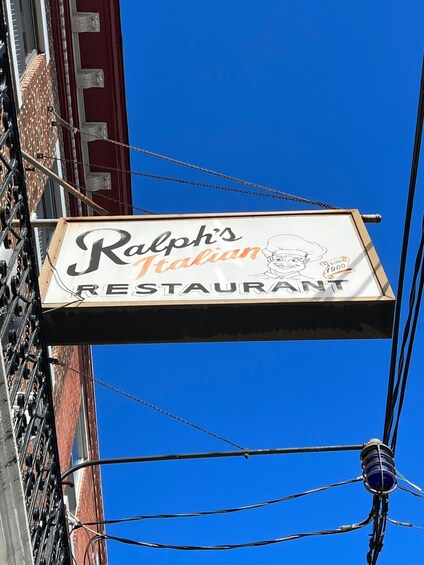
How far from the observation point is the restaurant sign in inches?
214

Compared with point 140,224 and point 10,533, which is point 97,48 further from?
point 10,533

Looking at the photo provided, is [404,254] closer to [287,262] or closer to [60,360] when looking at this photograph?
[287,262]

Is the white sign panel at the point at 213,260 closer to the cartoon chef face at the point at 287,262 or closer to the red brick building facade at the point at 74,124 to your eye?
the cartoon chef face at the point at 287,262

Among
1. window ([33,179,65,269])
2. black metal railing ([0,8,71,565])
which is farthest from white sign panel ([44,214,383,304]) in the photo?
window ([33,179,65,269])

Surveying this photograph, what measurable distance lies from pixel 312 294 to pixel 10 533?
292cm

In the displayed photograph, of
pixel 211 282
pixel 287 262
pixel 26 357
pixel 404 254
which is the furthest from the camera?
pixel 287 262

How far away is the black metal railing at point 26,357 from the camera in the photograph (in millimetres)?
4738

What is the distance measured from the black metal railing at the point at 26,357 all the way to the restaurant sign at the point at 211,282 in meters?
0.35

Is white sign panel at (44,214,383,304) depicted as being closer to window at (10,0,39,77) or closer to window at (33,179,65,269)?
window at (33,179,65,269)

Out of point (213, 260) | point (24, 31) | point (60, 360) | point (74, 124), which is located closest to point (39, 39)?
point (24, 31)

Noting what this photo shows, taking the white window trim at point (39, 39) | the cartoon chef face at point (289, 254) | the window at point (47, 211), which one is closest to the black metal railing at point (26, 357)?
the cartoon chef face at point (289, 254)

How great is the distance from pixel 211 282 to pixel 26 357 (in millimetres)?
1707

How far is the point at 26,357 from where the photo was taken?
495 centimetres

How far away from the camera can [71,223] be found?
6754 mm
